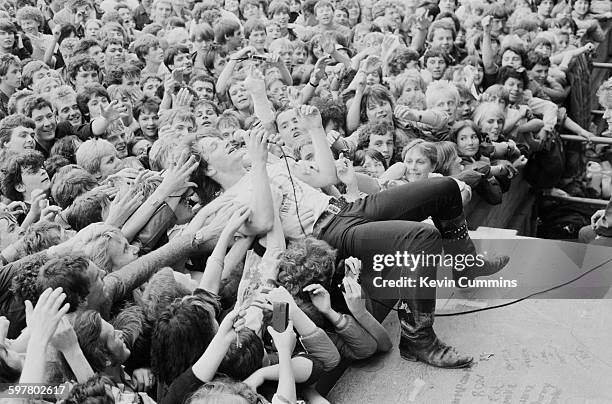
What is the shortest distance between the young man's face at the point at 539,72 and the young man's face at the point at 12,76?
498 centimetres

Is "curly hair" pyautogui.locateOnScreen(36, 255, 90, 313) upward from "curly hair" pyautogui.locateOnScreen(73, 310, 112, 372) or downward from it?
Answer: upward

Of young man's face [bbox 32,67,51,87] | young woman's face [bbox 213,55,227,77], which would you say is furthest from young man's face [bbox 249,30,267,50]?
young man's face [bbox 32,67,51,87]

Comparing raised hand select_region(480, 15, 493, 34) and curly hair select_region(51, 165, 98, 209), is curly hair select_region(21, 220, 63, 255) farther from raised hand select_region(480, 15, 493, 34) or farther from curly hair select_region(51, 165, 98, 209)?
raised hand select_region(480, 15, 493, 34)

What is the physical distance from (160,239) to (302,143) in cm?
122

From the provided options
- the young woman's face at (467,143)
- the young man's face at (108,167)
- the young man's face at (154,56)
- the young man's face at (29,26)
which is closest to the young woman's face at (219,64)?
the young man's face at (154,56)

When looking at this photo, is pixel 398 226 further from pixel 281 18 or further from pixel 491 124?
pixel 281 18

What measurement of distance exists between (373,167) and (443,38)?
3493 millimetres

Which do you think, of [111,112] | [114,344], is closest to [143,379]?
[114,344]

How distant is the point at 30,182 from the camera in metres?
5.46

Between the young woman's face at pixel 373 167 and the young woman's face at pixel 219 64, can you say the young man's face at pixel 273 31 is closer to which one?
the young woman's face at pixel 219 64

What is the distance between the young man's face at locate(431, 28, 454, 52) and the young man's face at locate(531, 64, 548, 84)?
0.91 metres

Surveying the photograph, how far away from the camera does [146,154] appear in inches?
250

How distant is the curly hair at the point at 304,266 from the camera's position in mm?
4289

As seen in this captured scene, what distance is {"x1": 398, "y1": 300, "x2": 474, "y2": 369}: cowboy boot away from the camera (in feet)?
14.7
